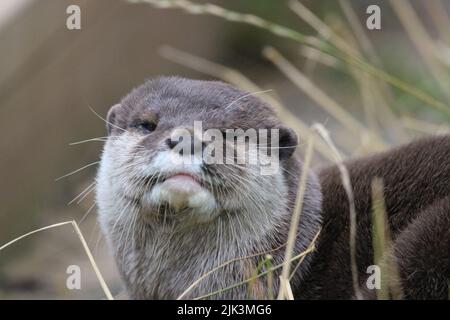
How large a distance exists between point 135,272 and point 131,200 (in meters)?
0.28

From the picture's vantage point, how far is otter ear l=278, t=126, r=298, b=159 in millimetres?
3018

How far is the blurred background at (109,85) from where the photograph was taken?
14.3ft

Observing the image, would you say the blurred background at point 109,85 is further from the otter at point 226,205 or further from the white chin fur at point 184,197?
the white chin fur at point 184,197

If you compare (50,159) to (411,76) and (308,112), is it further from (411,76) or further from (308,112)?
(411,76)

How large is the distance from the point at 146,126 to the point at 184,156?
0.36 metres

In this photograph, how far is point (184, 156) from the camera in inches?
102

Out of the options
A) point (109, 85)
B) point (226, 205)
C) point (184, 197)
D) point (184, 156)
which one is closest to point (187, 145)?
point (184, 156)

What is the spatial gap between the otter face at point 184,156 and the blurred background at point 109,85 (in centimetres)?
54

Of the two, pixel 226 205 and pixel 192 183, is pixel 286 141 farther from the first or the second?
pixel 192 183

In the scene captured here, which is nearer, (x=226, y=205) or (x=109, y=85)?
(x=226, y=205)

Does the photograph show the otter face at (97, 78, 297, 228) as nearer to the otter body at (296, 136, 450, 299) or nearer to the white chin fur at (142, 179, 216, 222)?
the white chin fur at (142, 179, 216, 222)

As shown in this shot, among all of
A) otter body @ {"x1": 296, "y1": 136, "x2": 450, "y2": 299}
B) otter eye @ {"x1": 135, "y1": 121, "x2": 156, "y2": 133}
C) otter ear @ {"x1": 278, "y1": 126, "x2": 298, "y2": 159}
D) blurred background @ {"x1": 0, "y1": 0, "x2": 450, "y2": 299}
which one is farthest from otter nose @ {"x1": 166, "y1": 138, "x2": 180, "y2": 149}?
blurred background @ {"x1": 0, "y1": 0, "x2": 450, "y2": 299}

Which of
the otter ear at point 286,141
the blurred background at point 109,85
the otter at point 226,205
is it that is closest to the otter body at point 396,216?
the otter at point 226,205

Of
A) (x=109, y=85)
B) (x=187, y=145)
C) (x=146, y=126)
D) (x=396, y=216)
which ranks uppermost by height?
(x=109, y=85)
